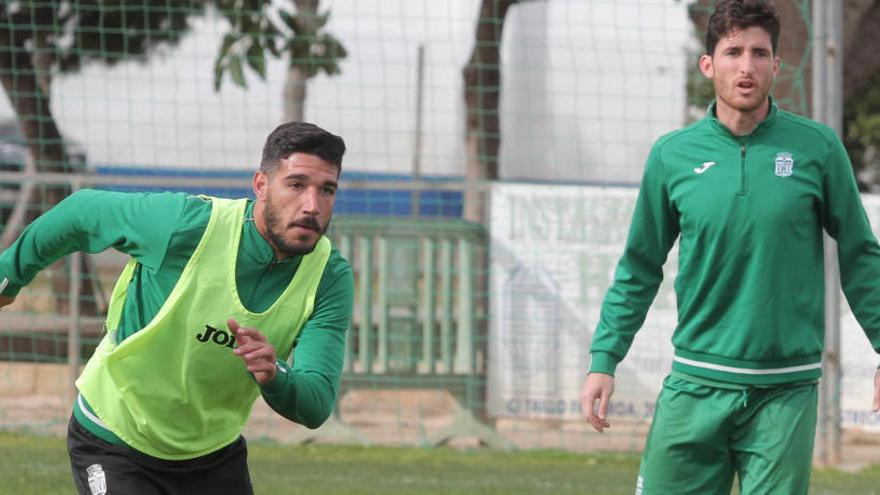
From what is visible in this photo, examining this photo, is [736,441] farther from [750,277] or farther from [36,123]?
[36,123]

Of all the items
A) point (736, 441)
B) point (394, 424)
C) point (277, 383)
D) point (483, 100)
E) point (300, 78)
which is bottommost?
point (394, 424)

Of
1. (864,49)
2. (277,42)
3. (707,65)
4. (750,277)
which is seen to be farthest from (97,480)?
(864,49)

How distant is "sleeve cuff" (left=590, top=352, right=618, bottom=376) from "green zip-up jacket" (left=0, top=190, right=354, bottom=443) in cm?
72

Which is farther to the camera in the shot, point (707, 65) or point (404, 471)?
point (404, 471)

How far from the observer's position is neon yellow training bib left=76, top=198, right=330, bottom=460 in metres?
4.15

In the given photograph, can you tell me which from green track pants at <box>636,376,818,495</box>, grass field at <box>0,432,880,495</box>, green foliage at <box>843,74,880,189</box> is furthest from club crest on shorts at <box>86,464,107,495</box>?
green foliage at <box>843,74,880,189</box>

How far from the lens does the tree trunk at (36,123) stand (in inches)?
442

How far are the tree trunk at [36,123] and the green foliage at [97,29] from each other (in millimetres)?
130

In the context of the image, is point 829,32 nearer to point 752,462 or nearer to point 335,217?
point 335,217

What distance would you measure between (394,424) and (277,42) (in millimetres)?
2827

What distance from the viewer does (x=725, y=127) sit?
431 cm

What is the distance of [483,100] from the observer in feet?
36.4

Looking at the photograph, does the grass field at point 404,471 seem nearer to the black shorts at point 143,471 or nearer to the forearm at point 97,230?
the black shorts at point 143,471

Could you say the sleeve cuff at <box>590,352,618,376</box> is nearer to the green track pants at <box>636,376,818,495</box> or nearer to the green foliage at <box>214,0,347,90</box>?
the green track pants at <box>636,376,818,495</box>
